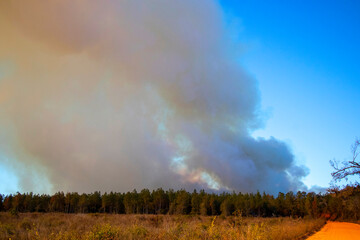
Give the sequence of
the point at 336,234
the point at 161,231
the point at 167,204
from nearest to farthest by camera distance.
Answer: the point at 161,231 → the point at 336,234 → the point at 167,204

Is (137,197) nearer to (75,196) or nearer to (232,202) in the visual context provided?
(75,196)

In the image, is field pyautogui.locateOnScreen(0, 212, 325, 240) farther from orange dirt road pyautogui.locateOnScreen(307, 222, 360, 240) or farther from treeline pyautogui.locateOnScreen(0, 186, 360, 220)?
treeline pyautogui.locateOnScreen(0, 186, 360, 220)

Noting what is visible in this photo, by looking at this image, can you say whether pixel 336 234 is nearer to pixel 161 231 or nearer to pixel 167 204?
pixel 161 231

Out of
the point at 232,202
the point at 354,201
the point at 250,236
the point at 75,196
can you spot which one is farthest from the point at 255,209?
the point at 250,236

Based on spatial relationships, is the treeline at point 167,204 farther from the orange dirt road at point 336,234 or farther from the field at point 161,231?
the field at point 161,231

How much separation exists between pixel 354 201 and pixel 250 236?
2155cm

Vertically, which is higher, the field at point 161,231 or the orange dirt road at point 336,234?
the field at point 161,231

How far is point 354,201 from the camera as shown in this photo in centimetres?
2706

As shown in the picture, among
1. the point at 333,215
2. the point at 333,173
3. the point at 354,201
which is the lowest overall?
the point at 333,215

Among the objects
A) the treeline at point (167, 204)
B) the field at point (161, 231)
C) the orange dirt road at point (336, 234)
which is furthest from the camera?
the treeline at point (167, 204)

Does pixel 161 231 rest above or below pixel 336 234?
above

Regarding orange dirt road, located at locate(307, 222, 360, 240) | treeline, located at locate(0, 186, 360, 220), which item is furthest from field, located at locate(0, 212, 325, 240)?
treeline, located at locate(0, 186, 360, 220)

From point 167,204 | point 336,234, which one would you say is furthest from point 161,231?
point 167,204

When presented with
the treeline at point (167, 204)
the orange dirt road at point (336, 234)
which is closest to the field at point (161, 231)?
the orange dirt road at point (336, 234)
